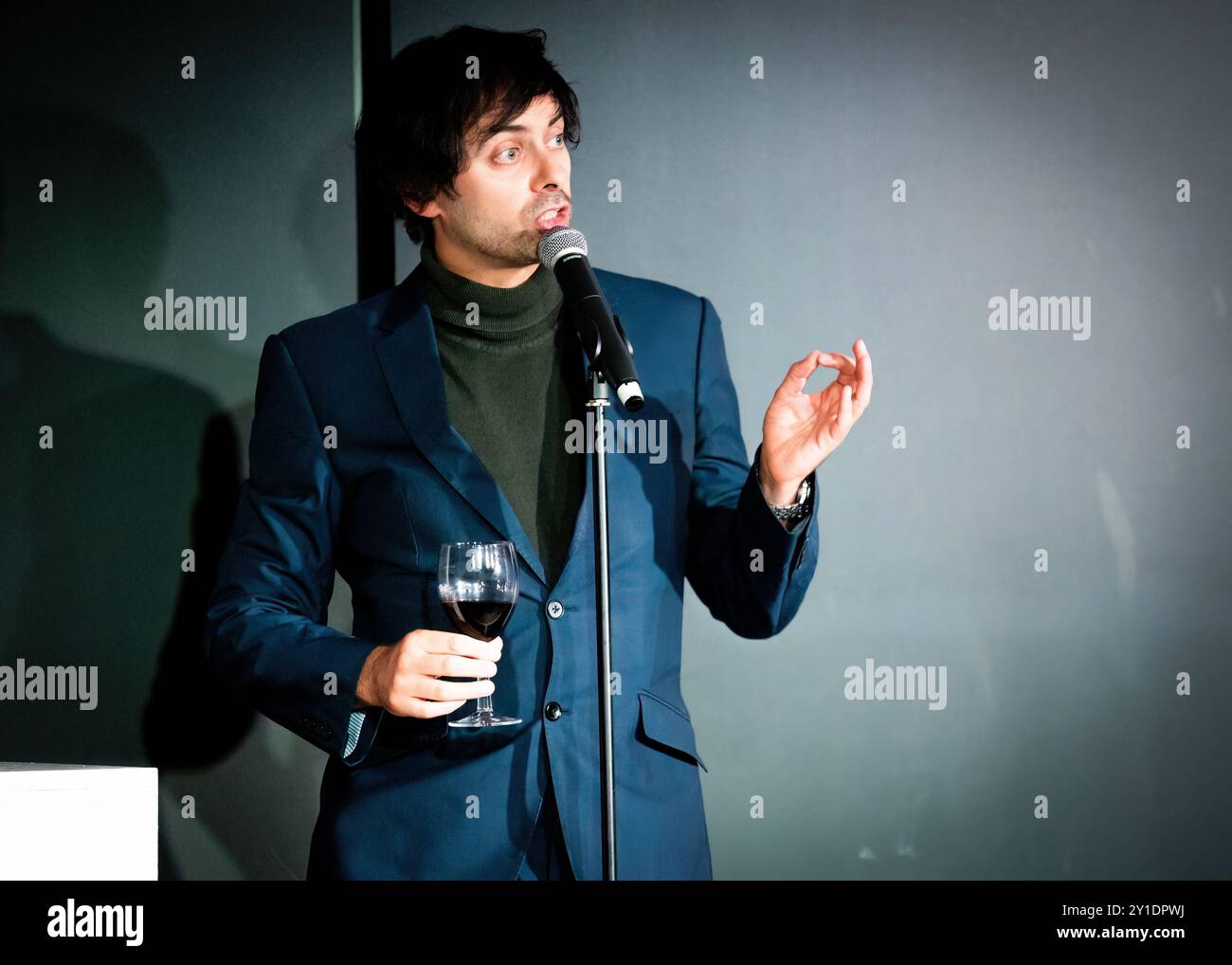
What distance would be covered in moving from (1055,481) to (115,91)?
2.16m

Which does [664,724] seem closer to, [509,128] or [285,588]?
[285,588]

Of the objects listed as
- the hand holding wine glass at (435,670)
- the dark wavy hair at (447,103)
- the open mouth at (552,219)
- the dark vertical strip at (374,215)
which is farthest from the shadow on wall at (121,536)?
the hand holding wine glass at (435,670)

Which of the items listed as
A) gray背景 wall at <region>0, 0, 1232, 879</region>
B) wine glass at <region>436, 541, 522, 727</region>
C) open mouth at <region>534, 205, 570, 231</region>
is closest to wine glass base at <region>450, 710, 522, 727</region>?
wine glass at <region>436, 541, 522, 727</region>

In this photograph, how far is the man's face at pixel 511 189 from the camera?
1.77 m

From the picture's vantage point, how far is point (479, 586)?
4.82 feet

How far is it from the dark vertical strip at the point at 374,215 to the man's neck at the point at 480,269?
0.60 meters

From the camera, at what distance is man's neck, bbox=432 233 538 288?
185 centimetres

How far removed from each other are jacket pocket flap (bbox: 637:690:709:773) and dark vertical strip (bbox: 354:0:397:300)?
120 cm

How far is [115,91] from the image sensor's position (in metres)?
2.54

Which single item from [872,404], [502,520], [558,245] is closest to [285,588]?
[502,520]

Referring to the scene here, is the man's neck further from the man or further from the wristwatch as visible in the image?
the wristwatch

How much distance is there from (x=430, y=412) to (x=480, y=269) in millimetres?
270

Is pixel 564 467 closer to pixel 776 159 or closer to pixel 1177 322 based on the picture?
pixel 776 159
